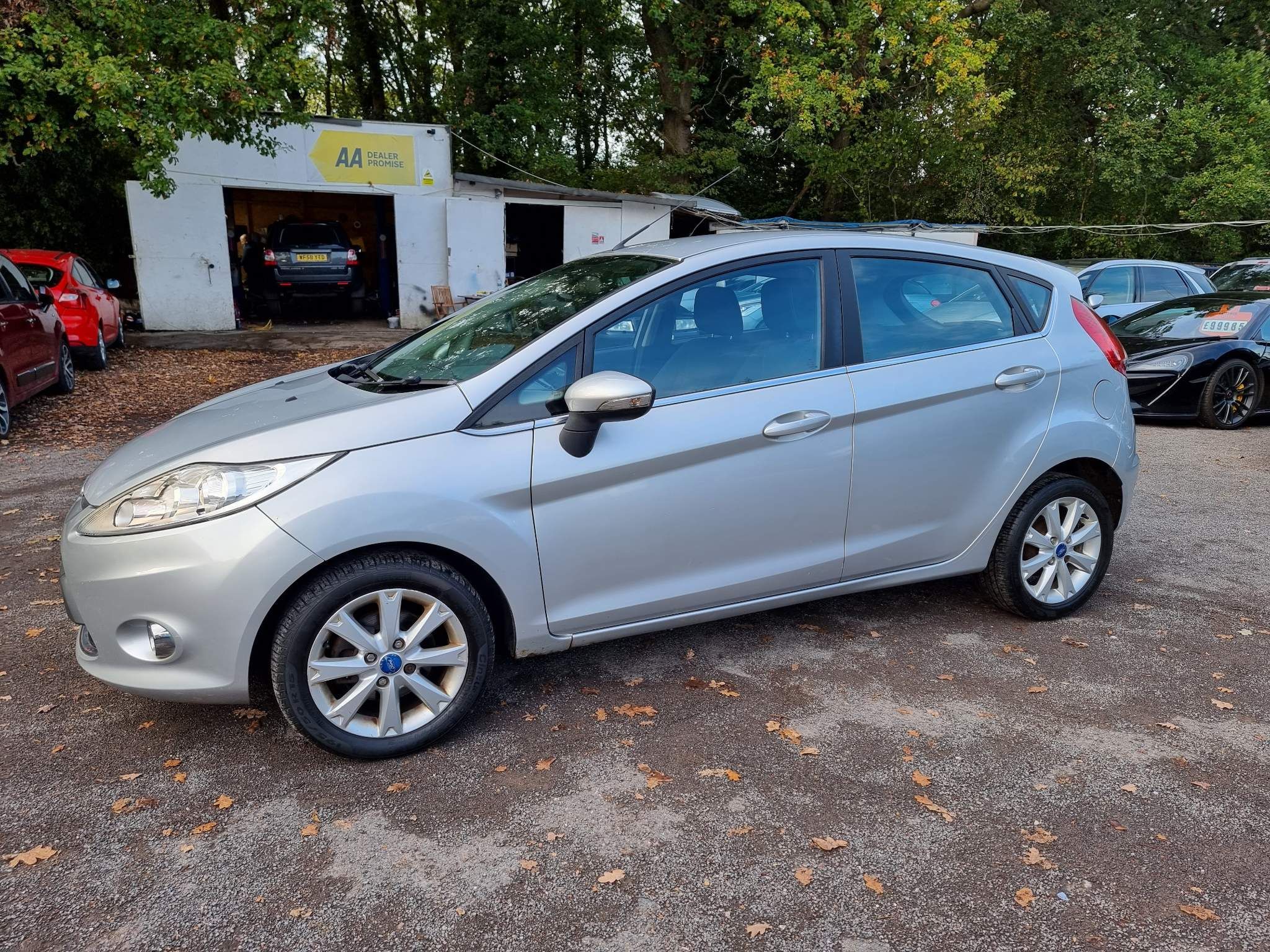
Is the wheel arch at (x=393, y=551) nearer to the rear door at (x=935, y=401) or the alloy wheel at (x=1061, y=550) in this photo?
the rear door at (x=935, y=401)

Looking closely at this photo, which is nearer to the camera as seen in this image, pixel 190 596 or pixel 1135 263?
pixel 190 596

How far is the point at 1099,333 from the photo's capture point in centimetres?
423

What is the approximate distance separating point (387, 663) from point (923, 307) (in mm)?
2669

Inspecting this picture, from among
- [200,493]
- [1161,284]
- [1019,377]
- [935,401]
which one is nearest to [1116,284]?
[1161,284]

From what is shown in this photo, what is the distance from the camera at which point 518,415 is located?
3.11 meters

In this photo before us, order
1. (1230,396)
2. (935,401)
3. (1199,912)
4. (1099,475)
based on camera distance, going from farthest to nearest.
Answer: (1230,396) < (1099,475) < (935,401) < (1199,912)

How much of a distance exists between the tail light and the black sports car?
19.1 feet

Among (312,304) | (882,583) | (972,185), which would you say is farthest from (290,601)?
(972,185)

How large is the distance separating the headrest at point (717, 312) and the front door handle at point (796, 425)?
1.30 ft

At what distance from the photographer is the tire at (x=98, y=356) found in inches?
460

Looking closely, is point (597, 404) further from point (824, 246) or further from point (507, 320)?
point (824, 246)

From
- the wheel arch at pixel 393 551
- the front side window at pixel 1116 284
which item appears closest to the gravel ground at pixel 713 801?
the wheel arch at pixel 393 551

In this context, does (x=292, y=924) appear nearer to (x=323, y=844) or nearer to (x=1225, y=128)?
(x=323, y=844)

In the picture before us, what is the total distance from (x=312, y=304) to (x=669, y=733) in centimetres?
2075
